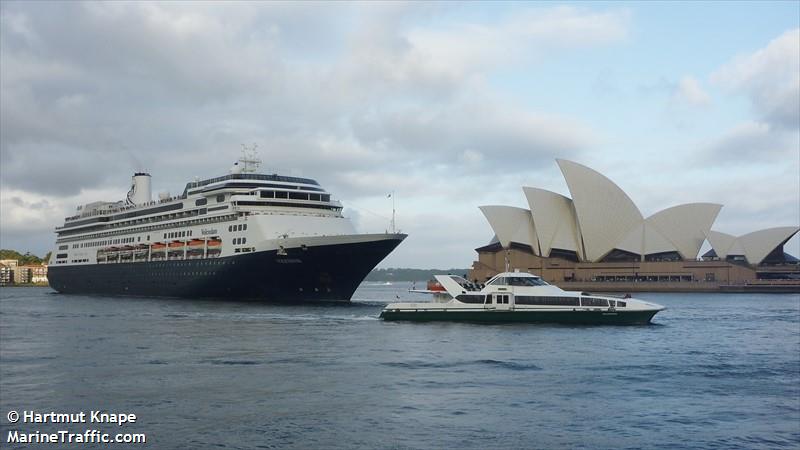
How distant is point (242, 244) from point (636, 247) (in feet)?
228

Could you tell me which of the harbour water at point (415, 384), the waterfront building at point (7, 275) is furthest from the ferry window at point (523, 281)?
the waterfront building at point (7, 275)

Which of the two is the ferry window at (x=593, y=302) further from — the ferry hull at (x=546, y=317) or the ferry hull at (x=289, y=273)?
the ferry hull at (x=289, y=273)

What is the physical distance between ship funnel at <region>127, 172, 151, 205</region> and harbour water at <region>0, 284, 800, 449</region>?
55036mm

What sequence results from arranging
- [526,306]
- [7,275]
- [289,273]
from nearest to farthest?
[526,306]
[289,273]
[7,275]

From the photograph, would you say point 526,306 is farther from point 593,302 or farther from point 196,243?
point 196,243

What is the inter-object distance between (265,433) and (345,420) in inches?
78.3

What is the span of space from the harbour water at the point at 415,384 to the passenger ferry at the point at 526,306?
3.57 feet

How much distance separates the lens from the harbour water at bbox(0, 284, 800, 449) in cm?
1542

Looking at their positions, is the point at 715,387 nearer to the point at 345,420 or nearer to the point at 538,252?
the point at 345,420

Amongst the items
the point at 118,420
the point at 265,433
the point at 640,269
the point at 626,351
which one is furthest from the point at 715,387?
the point at 640,269

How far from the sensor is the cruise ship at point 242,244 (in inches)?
2116

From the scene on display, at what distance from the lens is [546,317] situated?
121 feet

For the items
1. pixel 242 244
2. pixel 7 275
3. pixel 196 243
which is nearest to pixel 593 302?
pixel 242 244

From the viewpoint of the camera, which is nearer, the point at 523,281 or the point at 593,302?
the point at 593,302
